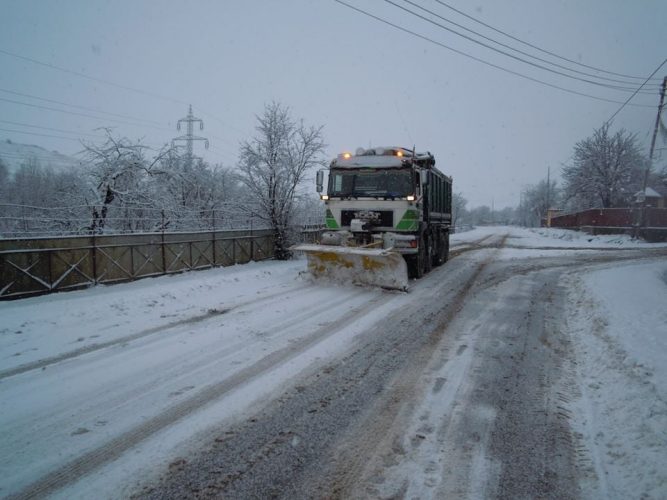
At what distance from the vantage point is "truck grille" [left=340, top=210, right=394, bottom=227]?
10680 millimetres

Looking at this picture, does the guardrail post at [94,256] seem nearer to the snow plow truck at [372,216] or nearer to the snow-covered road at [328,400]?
the snow-covered road at [328,400]

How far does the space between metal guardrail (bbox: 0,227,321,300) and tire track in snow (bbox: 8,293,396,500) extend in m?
7.48

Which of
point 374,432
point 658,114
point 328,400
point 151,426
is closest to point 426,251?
point 328,400

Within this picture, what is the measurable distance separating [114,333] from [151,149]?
44.9 ft

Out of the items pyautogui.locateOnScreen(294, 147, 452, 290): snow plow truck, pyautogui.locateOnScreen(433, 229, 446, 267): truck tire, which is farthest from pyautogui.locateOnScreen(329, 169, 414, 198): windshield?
pyautogui.locateOnScreen(433, 229, 446, 267): truck tire

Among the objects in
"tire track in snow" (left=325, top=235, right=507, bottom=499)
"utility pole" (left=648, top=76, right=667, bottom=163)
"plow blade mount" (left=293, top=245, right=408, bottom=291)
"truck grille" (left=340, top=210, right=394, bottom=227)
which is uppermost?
"utility pole" (left=648, top=76, right=667, bottom=163)

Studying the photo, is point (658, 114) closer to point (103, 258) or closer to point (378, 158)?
point (378, 158)

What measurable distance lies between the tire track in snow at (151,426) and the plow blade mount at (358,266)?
3811mm

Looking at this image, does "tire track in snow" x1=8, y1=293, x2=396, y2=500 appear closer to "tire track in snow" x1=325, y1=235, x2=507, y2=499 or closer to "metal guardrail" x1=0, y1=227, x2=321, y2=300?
"tire track in snow" x1=325, y1=235, x2=507, y2=499

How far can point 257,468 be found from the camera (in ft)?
9.44

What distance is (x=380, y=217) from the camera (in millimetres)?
10750

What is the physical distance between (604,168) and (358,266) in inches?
1736

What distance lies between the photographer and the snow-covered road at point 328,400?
2773 mm

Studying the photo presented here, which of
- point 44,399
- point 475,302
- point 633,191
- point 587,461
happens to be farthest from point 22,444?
point 633,191
